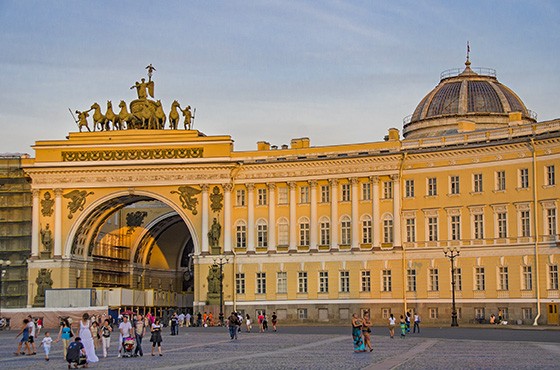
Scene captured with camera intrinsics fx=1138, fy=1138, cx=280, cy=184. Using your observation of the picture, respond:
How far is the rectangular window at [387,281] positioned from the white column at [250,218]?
1135cm

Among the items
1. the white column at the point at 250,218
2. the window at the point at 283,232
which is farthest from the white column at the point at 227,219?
the window at the point at 283,232

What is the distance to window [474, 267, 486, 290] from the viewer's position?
84350mm

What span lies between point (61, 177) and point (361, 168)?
2577cm

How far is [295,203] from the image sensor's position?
9281 cm

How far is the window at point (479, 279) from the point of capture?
8435 cm

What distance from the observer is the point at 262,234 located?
94062 millimetres

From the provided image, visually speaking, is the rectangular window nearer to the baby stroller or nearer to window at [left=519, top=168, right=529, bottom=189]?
window at [left=519, top=168, right=529, bottom=189]

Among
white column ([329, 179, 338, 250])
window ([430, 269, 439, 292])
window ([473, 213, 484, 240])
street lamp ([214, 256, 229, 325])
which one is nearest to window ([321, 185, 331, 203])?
white column ([329, 179, 338, 250])

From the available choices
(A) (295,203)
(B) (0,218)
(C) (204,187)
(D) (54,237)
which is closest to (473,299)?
(A) (295,203)

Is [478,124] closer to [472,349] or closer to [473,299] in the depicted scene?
[473,299]

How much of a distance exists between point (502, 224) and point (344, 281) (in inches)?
554

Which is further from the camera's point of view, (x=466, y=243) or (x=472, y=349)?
(x=466, y=243)

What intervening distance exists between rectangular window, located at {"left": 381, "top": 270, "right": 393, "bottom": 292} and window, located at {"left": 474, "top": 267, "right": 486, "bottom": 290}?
284 inches

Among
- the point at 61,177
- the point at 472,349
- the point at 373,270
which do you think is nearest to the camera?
the point at 472,349
